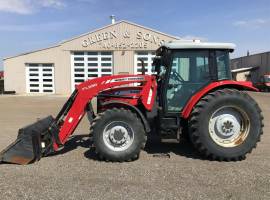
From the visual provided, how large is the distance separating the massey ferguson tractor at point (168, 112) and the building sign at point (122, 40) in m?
24.4

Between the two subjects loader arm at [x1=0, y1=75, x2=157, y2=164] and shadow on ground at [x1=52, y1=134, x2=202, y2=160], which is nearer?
loader arm at [x1=0, y1=75, x2=157, y2=164]

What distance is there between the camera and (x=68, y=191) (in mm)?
5531

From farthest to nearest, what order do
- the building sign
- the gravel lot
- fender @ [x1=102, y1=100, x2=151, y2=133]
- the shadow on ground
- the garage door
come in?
the garage door
the building sign
the shadow on ground
fender @ [x1=102, y1=100, x2=151, y2=133]
the gravel lot

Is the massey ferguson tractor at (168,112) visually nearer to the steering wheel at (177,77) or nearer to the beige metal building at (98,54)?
the steering wheel at (177,77)

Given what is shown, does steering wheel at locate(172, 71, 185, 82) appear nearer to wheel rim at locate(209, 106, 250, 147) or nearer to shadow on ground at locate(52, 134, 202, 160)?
→ wheel rim at locate(209, 106, 250, 147)

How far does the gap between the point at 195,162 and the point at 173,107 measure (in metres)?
1.11

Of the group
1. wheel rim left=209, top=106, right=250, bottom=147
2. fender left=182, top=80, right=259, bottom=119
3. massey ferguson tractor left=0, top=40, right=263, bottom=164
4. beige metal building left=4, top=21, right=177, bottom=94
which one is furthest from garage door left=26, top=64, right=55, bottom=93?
wheel rim left=209, top=106, right=250, bottom=147

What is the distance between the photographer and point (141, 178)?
6156mm

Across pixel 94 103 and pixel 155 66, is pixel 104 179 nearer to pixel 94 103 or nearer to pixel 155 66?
pixel 94 103

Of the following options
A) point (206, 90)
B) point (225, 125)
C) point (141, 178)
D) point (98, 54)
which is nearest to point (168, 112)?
point (206, 90)

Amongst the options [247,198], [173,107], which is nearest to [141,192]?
[247,198]

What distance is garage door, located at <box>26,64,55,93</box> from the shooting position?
108ft

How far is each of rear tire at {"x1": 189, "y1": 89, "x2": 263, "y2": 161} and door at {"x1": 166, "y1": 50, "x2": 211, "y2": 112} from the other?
379 mm

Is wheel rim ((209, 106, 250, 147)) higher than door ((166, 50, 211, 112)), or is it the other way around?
door ((166, 50, 211, 112))
